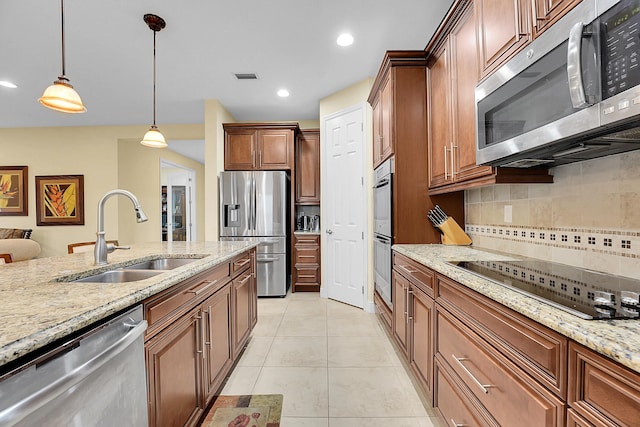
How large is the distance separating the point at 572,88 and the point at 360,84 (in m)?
2.98

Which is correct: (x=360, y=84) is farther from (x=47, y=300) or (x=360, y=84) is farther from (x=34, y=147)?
(x=34, y=147)

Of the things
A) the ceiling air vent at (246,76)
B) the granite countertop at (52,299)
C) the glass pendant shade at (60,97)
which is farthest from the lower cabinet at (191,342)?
the ceiling air vent at (246,76)

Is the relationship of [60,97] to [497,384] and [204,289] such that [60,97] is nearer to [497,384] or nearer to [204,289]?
[204,289]

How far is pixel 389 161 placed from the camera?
2588 millimetres

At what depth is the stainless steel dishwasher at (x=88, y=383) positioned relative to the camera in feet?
2.00

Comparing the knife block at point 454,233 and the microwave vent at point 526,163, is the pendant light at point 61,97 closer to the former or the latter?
the microwave vent at point 526,163

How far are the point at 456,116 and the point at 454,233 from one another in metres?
0.89

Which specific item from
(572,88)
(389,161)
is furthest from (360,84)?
(572,88)

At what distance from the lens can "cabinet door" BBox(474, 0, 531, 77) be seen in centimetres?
128

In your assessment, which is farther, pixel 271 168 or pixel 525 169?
pixel 271 168

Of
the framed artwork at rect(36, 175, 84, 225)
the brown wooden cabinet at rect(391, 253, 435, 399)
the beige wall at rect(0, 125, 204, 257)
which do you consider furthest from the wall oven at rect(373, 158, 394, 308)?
the framed artwork at rect(36, 175, 84, 225)

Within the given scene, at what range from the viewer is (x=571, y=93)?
2.99 feet

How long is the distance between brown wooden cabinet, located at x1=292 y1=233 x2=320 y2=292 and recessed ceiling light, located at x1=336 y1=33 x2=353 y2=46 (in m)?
2.47

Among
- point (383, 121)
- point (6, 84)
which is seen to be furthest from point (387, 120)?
point (6, 84)
